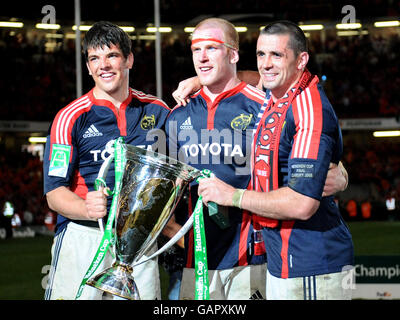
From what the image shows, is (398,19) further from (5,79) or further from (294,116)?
(294,116)

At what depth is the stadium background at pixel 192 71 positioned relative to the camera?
1841 centimetres

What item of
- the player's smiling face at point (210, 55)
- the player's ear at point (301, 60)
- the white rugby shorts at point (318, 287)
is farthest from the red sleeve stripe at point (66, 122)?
the white rugby shorts at point (318, 287)

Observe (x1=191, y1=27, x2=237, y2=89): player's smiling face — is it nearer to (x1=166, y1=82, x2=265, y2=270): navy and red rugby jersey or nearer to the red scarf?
(x1=166, y1=82, x2=265, y2=270): navy and red rugby jersey

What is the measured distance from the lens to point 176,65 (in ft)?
70.5

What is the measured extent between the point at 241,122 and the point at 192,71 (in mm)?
18458

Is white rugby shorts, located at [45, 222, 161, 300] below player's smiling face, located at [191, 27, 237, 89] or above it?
below

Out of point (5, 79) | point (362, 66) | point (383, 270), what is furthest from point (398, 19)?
point (383, 270)

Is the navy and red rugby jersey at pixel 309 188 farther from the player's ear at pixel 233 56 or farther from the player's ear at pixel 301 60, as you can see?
the player's ear at pixel 233 56

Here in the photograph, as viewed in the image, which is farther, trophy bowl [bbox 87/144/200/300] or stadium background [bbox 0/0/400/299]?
stadium background [bbox 0/0/400/299]

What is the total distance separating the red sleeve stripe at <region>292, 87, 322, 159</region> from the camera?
88.0 inches

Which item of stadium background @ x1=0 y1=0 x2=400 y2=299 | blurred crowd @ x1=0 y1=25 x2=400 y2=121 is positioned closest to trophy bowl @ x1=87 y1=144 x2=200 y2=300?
stadium background @ x1=0 y1=0 x2=400 y2=299

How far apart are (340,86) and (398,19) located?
10.5 feet

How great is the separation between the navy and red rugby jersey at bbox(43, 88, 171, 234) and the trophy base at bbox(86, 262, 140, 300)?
71 centimetres

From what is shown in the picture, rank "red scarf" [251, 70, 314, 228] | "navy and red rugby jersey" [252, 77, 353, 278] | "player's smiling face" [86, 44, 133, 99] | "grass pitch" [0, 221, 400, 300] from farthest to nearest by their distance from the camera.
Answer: "grass pitch" [0, 221, 400, 300] → "player's smiling face" [86, 44, 133, 99] → "red scarf" [251, 70, 314, 228] → "navy and red rugby jersey" [252, 77, 353, 278]
